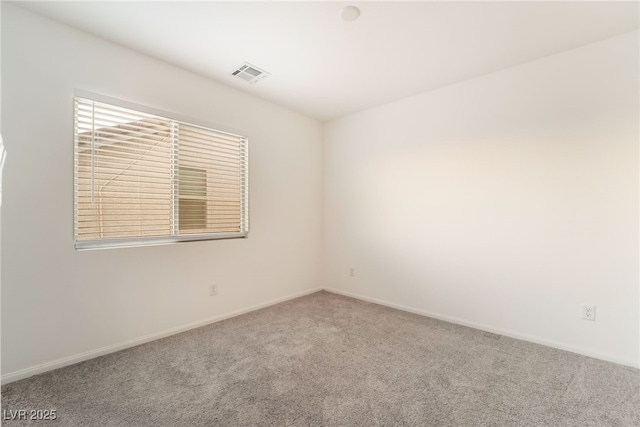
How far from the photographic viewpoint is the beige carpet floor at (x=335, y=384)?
1533 millimetres

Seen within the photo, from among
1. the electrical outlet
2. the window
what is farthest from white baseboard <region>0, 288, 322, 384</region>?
the electrical outlet

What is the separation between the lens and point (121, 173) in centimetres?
226

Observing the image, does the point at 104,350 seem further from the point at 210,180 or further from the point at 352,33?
the point at 352,33

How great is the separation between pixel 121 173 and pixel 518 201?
3459mm

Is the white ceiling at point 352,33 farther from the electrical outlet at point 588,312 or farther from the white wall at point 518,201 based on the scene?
the electrical outlet at point 588,312

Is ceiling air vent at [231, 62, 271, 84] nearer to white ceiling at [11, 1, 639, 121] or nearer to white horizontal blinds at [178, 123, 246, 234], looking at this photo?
white ceiling at [11, 1, 639, 121]

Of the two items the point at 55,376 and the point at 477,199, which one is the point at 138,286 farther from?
the point at 477,199

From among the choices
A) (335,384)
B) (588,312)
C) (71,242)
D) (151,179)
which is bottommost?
(335,384)

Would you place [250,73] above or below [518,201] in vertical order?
above

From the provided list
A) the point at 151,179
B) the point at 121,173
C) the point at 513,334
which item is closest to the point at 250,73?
the point at 151,179

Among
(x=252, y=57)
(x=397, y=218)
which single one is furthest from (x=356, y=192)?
(x=252, y=57)

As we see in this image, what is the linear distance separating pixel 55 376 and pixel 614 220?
422cm

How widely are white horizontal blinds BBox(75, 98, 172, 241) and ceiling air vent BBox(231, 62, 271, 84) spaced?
0.83 meters

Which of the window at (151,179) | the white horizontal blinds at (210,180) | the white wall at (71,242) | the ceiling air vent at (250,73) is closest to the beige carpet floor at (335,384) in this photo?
the white wall at (71,242)
